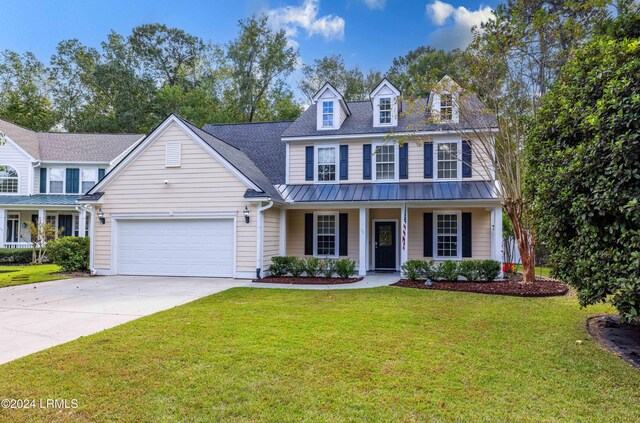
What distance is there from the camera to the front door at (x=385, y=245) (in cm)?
1401

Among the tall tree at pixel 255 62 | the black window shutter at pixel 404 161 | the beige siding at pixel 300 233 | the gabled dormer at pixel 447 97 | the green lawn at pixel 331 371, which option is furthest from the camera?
the tall tree at pixel 255 62

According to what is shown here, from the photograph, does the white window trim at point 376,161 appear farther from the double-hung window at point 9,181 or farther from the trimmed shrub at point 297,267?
the double-hung window at point 9,181

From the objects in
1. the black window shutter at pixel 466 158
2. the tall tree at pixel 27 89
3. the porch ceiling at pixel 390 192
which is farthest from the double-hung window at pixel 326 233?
the tall tree at pixel 27 89

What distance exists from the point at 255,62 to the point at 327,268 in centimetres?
2120

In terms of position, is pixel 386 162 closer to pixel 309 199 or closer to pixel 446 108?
pixel 446 108

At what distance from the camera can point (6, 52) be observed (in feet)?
95.7

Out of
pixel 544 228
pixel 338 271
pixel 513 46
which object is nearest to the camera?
pixel 544 228

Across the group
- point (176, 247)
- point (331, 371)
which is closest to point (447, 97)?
point (331, 371)

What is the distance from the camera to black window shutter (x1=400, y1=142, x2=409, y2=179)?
535 inches

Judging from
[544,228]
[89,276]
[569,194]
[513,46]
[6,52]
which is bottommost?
[89,276]

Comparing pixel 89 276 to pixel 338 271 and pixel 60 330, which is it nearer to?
pixel 60 330

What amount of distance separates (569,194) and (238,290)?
24.9ft

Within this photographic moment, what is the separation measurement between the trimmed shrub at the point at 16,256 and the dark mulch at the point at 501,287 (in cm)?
1740

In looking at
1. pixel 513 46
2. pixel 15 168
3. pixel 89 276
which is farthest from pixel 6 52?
pixel 513 46
